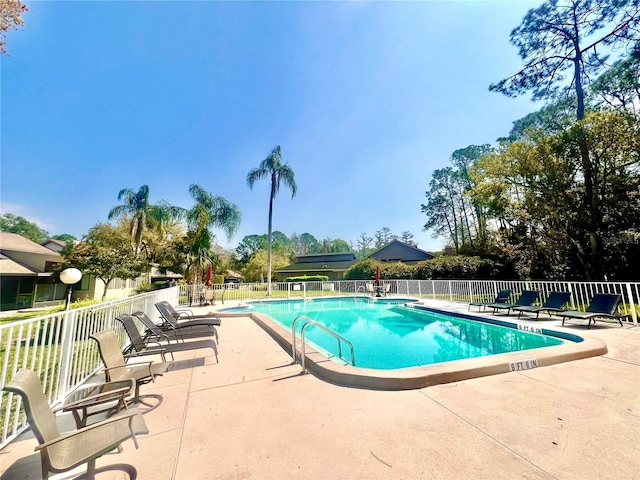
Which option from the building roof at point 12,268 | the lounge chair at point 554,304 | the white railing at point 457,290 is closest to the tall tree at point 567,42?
the white railing at point 457,290

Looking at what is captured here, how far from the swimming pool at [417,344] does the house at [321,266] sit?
1913 centimetres

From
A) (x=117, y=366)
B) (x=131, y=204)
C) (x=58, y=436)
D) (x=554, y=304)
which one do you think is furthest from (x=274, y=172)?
(x=58, y=436)

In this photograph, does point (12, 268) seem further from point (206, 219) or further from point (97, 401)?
point (97, 401)

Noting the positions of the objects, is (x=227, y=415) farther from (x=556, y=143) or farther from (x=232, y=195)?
(x=232, y=195)

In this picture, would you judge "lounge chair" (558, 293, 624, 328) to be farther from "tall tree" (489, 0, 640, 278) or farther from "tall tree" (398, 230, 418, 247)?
"tall tree" (398, 230, 418, 247)

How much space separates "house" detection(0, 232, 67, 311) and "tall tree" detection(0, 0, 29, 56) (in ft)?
50.4

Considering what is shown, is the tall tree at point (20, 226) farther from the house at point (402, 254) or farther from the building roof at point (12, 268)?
the house at point (402, 254)

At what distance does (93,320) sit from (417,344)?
7065 millimetres

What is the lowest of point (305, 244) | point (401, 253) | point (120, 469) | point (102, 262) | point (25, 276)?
point (120, 469)

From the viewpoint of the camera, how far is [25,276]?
58.2ft

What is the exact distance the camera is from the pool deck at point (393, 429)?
79.0 inches

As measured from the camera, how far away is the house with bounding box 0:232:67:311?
16828mm

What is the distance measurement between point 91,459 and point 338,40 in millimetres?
12230

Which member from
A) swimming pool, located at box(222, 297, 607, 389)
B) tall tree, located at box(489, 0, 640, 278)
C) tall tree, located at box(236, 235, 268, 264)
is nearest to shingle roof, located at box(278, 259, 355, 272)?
swimming pool, located at box(222, 297, 607, 389)
